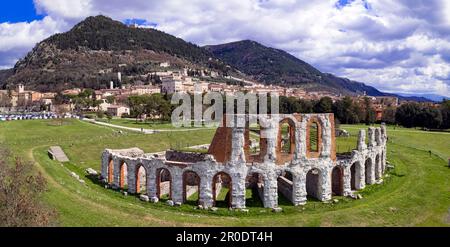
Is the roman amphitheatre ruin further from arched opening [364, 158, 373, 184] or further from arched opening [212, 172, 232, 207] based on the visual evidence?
arched opening [212, 172, 232, 207]

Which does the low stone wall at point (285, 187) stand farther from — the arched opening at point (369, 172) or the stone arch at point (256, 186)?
the arched opening at point (369, 172)

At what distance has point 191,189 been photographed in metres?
37.9

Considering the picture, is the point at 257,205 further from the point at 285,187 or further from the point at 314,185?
the point at 314,185

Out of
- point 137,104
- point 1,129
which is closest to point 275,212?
point 1,129

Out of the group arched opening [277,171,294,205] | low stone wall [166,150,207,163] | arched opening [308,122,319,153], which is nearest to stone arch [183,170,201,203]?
low stone wall [166,150,207,163]

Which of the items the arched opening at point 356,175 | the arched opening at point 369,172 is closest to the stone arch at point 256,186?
the arched opening at point 356,175

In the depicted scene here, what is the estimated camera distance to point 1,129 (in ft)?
219

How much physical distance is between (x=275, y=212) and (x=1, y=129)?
52990 mm

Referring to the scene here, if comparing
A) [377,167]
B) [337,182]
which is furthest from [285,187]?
[377,167]

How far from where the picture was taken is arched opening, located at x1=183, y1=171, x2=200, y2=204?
33162 mm

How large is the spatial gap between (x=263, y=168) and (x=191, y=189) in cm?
848

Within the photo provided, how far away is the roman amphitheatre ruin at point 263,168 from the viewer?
32.0 m
